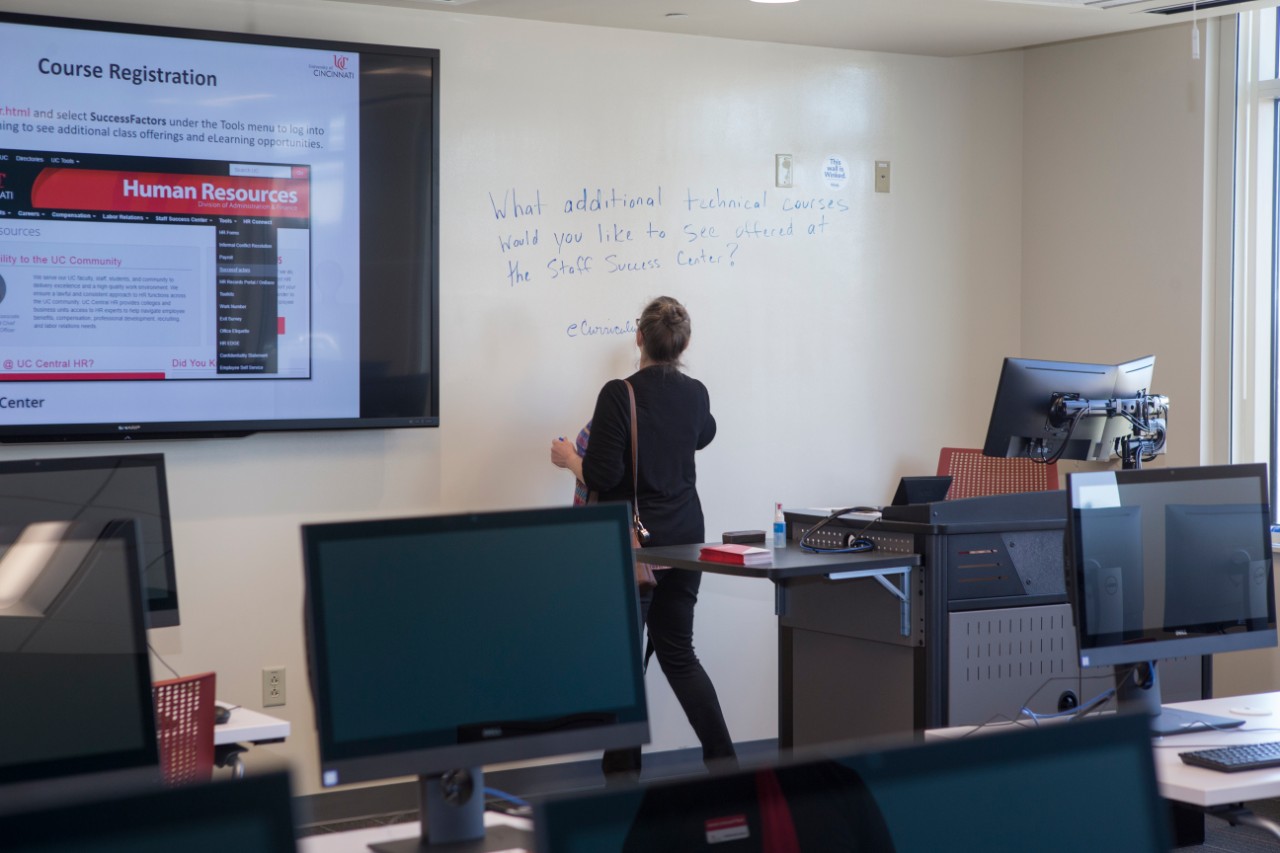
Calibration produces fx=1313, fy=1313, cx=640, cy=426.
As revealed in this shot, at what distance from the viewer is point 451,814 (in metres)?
1.91

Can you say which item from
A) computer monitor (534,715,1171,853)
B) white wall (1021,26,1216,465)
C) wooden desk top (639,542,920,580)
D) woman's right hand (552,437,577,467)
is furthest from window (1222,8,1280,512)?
computer monitor (534,715,1171,853)

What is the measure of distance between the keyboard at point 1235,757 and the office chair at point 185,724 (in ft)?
5.83

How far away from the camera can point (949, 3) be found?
14.3 ft

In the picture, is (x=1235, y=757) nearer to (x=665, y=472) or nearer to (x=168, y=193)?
(x=665, y=472)

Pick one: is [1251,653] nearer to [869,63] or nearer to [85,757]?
[869,63]

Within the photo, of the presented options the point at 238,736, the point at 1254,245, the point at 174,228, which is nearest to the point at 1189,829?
the point at 1254,245

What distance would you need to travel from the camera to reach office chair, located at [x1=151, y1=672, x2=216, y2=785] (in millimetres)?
2355

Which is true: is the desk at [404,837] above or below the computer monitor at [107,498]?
below

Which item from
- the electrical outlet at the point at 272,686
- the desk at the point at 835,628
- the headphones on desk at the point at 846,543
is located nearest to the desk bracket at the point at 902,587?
the desk at the point at 835,628

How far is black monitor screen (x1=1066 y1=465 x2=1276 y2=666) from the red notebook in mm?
1043

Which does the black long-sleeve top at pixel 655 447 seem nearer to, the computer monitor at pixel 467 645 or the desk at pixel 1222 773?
the desk at pixel 1222 773

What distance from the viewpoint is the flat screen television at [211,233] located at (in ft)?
12.3

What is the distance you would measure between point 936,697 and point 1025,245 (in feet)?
8.82

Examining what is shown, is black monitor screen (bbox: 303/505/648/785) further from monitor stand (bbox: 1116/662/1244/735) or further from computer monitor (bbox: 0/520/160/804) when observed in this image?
monitor stand (bbox: 1116/662/1244/735)
